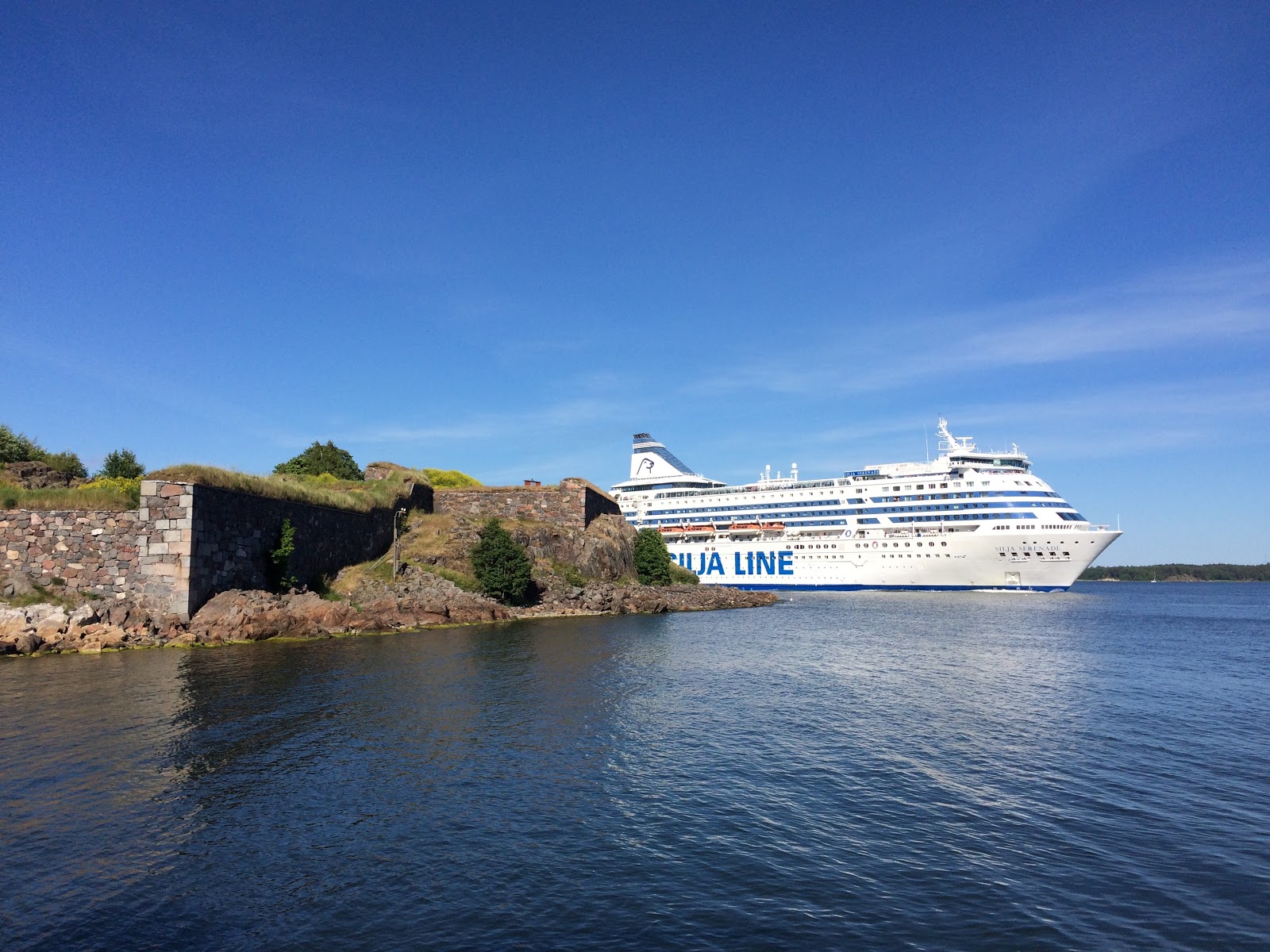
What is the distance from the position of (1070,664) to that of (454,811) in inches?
1084

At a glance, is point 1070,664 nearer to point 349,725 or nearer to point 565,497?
point 349,725

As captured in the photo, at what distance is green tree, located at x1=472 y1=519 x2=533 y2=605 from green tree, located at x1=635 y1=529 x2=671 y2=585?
65.3 ft

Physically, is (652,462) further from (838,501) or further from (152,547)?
(152,547)

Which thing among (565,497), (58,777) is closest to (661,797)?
(58,777)

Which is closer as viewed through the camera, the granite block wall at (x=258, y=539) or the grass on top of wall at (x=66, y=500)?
the grass on top of wall at (x=66, y=500)

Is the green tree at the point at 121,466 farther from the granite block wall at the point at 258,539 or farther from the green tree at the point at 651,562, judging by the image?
the green tree at the point at 651,562

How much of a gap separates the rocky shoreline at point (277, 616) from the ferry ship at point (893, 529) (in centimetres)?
4495

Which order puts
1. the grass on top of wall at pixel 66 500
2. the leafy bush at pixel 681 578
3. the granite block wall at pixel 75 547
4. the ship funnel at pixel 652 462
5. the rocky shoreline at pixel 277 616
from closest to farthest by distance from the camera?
1. the rocky shoreline at pixel 277 616
2. the granite block wall at pixel 75 547
3. the grass on top of wall at pixel 66 500
4. the leafy bush at pixel 681 578
5. the ship funnel at pixel 652 462

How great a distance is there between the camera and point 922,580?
85.9 m

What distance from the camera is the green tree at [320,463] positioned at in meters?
64.4

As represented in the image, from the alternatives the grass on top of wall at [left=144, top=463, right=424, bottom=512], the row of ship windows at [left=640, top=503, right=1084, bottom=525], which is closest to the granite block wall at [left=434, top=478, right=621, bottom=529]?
the grass on top of wall at [left=144, top=463, right=424, bottom=512]

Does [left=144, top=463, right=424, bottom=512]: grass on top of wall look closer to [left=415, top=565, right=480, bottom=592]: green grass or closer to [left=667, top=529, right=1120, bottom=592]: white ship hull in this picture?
[left=415, top=565, right=480, bottom=592]: green grass

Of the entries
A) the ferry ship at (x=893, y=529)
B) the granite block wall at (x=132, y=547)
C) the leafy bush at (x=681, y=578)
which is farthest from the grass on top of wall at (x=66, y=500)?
the ferry ship at (x=893, y=529)

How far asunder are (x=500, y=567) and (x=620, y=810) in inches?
1414
